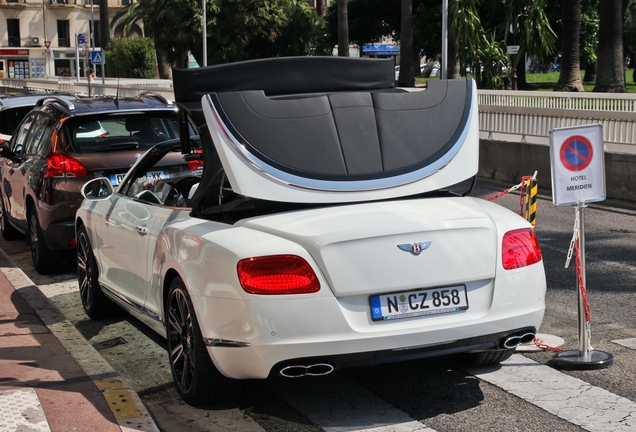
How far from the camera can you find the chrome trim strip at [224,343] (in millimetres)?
4914

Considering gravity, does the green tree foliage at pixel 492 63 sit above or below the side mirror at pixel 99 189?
above

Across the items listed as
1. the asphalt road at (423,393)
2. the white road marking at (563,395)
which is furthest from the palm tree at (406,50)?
the white road marking at (563,395)

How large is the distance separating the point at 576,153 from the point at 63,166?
210 inches

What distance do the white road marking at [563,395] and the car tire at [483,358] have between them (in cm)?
4

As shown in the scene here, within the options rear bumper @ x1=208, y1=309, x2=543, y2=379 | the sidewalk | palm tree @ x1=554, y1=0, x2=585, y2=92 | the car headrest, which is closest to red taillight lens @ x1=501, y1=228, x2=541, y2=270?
rear bumper @ x1=208, y1=309, x2=543, y2=379

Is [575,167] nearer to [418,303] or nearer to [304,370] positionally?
[418,303]

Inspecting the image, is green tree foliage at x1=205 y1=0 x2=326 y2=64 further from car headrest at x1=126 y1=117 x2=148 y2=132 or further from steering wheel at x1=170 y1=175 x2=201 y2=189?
steering wheel at x1=170 y1=175 x2=201 y2=189

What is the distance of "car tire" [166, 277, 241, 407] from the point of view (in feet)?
17.4

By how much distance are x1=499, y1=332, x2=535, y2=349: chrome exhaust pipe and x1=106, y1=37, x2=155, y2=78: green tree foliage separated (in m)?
70.5

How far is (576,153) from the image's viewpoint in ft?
20.0

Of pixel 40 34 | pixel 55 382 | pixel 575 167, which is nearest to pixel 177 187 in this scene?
pixel 55 382

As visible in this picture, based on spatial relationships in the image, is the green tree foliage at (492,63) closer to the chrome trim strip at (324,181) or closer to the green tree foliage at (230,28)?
the green tree foliage at (230,28)

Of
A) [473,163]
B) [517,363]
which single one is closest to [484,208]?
[473,163]

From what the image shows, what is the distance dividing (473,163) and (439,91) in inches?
19.6
